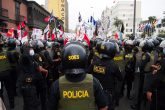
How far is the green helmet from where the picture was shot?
3.27 metres

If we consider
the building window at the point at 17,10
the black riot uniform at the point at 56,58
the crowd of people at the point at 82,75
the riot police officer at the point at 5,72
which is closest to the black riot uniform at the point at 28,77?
the crowd of people at the point at 82,75

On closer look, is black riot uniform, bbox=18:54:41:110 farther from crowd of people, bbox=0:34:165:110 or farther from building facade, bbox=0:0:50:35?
building facade, bbox=0:0:50:35

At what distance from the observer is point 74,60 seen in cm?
327

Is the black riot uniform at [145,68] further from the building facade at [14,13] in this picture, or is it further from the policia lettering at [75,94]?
the building facade at [14,13]

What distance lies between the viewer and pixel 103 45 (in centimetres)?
527

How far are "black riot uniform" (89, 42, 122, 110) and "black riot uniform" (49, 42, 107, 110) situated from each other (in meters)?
1.79

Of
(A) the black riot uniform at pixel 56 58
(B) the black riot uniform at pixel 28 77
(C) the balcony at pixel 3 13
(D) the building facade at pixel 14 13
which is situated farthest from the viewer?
(D) the building facade at pixel 14 13

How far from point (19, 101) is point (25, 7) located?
37.6 m

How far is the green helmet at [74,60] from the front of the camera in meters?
3.27

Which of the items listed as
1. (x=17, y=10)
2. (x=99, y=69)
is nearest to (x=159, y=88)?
(x=99, y=69)

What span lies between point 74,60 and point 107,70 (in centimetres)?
190

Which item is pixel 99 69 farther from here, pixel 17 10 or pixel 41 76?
pixel 17 10

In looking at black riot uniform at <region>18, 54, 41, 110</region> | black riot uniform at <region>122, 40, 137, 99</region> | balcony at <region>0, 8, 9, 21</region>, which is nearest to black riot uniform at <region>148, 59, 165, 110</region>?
black riot uniform at <region>18, 54, 41, 110</region>

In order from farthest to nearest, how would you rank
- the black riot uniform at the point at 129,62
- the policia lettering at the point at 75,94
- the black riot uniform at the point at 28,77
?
the black riot uniform at the point at 129,62 < the black riot uniform at the point at 28,77 < the policia lettering at the point at 75,94
